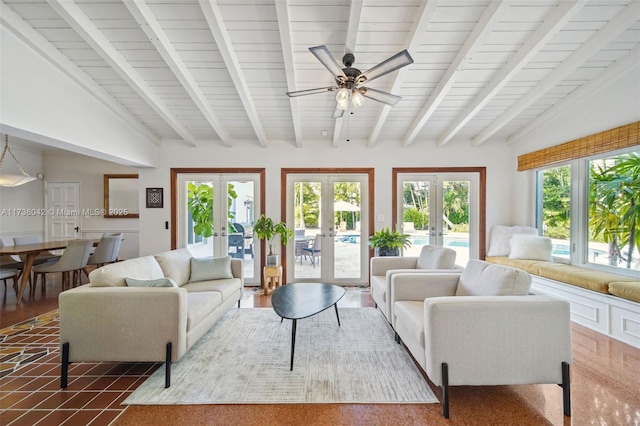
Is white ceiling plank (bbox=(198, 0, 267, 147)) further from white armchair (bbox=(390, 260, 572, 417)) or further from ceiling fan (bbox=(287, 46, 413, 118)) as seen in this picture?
white armchair (bbox=(390, 260, 572, 417))

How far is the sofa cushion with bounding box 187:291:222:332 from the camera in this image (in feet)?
7.66

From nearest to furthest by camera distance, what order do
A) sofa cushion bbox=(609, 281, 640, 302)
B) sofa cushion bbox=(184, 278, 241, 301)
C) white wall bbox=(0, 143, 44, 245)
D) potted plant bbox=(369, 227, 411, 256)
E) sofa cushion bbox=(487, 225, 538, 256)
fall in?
sofa cushion bbox=(609, 281, 640, 302) < sofa cushion bbox=(184, 278, 241, 301) < potted plant bbox=(369, 227, 411, 256) < sofa cushion bbox=(487, 225, 538, 256) < white wall bbox=(0, 143, 44, 245)

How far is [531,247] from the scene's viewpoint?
4176 millimetres

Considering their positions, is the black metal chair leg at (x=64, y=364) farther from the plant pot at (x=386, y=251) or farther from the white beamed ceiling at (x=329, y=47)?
the plant pot at (x=386, y=251)

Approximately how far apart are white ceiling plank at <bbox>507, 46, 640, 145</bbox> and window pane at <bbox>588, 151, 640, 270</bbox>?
83cm

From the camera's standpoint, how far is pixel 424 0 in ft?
7.41

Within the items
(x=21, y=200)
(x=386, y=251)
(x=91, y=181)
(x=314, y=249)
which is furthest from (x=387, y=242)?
(x=21, y=200)

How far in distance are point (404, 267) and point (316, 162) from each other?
2.36 metres

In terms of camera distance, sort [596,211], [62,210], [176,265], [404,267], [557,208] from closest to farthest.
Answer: [176,265] < [596,211] < [404,267] < [557,208] < [62,210]

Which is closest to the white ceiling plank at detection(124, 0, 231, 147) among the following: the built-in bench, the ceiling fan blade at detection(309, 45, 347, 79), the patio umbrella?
the ceiling fan blade at detection(309, 45, 347, 79)

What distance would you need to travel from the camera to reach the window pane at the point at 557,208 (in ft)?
12.9

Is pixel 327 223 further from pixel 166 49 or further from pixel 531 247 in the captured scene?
pixel 166 49

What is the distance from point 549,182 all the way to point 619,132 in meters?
1.30

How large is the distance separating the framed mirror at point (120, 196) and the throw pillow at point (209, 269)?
4146 mm
